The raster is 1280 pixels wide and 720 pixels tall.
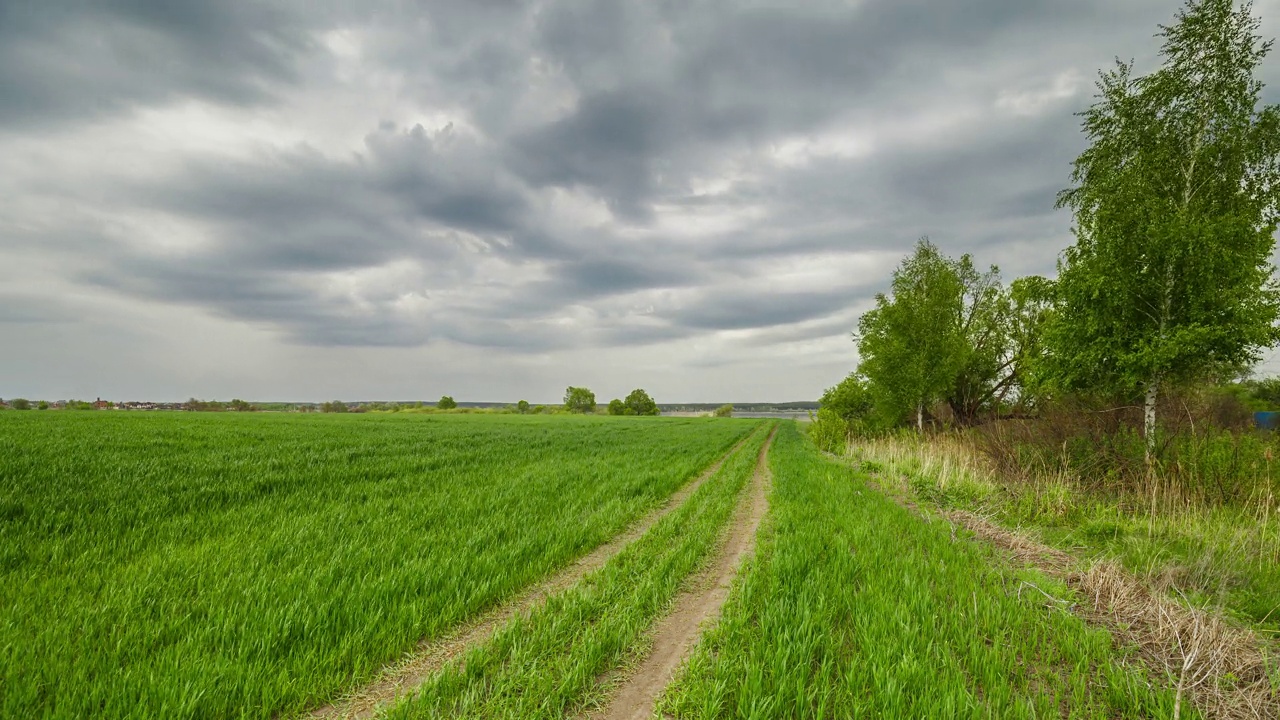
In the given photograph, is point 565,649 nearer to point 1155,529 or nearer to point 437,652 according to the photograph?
point 437,652

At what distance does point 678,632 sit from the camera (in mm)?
4324

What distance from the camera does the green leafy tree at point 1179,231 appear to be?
1110 cm

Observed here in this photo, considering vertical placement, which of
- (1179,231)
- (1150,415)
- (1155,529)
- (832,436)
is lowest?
(832,436)

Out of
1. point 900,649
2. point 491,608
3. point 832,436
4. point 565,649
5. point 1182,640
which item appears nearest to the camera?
point 900,649

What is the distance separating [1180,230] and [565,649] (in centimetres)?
1735

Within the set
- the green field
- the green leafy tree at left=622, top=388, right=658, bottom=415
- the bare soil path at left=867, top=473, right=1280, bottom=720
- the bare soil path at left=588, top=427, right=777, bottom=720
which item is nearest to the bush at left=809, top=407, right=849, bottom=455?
the green field

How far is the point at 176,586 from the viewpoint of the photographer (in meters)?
4.57

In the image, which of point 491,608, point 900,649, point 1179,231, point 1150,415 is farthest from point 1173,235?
point 491,608

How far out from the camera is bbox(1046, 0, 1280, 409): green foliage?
11102mm

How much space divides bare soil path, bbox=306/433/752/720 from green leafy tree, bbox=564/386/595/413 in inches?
5664

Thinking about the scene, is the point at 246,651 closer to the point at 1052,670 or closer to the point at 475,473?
the point at 1052,670

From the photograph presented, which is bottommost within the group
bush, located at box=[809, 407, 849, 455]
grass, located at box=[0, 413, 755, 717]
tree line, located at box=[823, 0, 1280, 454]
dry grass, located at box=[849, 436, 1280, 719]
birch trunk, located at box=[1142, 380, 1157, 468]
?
bush, located at box=[809, 407, 849, 455]

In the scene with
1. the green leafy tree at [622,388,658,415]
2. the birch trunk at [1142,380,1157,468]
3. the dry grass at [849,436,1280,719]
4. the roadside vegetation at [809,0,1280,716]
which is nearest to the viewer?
the dry grass at [849,436,1280,719]

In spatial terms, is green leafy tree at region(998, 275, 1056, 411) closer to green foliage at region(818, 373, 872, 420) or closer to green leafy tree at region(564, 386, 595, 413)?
green foliage at region(818, 373, 872, 420)
